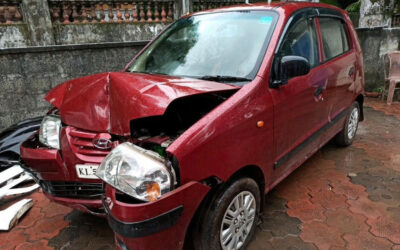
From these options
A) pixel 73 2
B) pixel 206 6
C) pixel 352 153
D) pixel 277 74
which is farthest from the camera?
pixel 206 6

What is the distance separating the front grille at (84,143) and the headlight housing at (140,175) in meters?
0.45

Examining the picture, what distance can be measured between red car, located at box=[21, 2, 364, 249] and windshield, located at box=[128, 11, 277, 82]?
0.04ft

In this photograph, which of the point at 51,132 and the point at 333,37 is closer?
the point at 51,132

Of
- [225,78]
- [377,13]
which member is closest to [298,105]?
[225,78]

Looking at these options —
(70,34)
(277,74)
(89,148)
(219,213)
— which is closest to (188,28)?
(277,74)

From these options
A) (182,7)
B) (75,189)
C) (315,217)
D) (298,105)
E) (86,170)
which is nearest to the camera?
(86,170)

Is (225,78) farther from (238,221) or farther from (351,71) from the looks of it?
(351,71)

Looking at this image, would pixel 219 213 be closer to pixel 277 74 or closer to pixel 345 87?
pixel 277 74

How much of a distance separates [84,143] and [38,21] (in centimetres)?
547

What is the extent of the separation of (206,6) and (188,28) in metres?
5.52

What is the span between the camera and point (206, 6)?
797cm

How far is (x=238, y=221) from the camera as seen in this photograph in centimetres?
208

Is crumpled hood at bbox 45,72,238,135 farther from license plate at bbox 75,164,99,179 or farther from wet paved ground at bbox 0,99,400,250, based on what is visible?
wet paved ground at bbox 0,99,400,250

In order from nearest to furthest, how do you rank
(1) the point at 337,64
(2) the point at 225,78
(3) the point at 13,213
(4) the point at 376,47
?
(2) the point at 225,78 < (3) the point at 13,213 < (1) the point at 337,64 < (4) the point at 376,47
